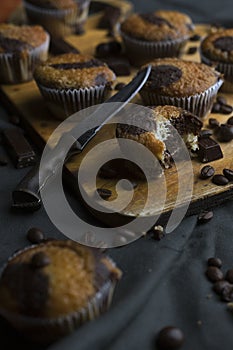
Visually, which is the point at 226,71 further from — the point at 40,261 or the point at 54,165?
→ the point at 40,261

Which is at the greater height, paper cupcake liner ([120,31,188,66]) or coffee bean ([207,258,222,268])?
paper cupcake liner ([120,31,188,66])

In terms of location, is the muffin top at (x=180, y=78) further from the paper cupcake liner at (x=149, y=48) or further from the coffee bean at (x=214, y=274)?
the coffee bean at (x=214, y=274)

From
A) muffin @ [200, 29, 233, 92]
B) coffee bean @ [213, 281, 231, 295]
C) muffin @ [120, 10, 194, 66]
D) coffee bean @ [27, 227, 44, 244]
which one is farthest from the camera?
muffin @ [120, 10, 194, 66]

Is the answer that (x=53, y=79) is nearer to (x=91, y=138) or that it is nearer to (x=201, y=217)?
(x=91, y=138)

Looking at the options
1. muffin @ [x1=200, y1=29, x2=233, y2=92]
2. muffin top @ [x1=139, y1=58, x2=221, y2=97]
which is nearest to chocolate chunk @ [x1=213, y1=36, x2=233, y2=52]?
muffin @ [x1=200, y1=29, x2=233, y2=92]

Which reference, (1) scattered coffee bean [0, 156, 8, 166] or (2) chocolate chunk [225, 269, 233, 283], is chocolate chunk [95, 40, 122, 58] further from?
(2) chocolate chunk [225, 269, 233, 283]

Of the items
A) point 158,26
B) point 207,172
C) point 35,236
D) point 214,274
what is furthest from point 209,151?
point 158,26
